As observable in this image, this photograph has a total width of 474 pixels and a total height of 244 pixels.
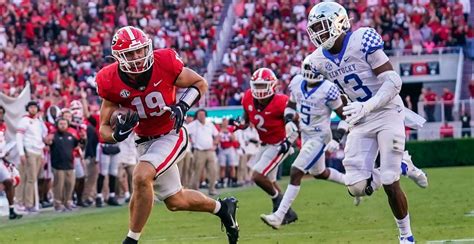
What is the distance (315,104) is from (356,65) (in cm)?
388

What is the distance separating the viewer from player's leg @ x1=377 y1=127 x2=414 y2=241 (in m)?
8.95

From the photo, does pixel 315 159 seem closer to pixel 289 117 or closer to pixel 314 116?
pixel 314 116

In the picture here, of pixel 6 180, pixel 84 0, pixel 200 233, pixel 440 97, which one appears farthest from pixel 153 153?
pixel 84 0

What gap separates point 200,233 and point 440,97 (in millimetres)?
19337

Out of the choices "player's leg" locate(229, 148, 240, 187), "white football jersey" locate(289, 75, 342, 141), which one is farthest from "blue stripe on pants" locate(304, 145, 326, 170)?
"player's leg" locate(229, 148, 240, 187)

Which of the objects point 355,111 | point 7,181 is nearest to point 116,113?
point 355,111

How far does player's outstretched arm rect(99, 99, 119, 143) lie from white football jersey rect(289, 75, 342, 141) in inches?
175

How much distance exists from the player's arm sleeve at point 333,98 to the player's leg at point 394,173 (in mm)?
3582

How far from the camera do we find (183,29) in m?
32.2

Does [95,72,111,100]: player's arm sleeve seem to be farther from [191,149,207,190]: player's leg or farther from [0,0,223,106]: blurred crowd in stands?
[0,0,223,106]: blurred crowd in stands

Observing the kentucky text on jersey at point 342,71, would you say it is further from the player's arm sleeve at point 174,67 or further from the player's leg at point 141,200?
the player's leg at point 141,200

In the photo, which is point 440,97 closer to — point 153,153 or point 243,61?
point 243,61

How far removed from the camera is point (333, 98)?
42.7 feet

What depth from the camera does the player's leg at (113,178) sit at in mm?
18141
